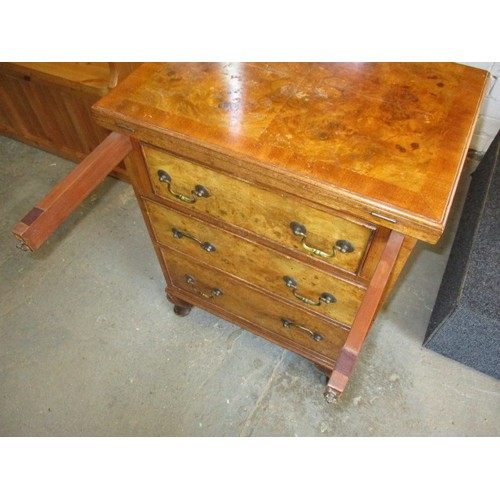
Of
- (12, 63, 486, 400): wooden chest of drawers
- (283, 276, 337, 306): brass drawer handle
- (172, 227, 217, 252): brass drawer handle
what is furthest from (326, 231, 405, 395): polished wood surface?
(172, 227, 217, 252): brass drawer handle

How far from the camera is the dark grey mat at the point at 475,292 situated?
1255 millimetres

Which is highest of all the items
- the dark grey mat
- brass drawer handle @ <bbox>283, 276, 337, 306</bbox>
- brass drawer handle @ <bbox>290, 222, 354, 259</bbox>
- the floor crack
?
brass drawer handle @ <bbox>290, 222, 354, 259</bbox>

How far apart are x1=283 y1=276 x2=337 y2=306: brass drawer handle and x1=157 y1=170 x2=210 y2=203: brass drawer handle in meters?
0.31

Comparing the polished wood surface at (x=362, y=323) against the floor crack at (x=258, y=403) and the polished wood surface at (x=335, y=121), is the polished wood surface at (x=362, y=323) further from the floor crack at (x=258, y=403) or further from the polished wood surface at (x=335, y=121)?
the floor crack at (x=258, y=403)

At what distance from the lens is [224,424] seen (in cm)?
139

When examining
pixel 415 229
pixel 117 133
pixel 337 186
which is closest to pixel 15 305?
pixel 117 133

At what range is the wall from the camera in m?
1.70

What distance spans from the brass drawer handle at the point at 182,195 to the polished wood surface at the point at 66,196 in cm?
11

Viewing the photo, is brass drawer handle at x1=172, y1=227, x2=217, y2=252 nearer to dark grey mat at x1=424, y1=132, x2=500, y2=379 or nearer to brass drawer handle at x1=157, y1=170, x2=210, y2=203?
brass drawer handle at x1=157, y1=170, x2=210, y2=203

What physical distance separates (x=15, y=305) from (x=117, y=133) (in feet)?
3.66

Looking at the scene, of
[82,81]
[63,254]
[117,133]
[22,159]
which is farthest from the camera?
[22,159]

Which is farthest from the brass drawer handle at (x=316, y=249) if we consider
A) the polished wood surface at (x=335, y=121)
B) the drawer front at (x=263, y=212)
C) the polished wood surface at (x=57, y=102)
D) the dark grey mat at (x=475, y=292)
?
the polished wood surface at (x=57, y=102)
